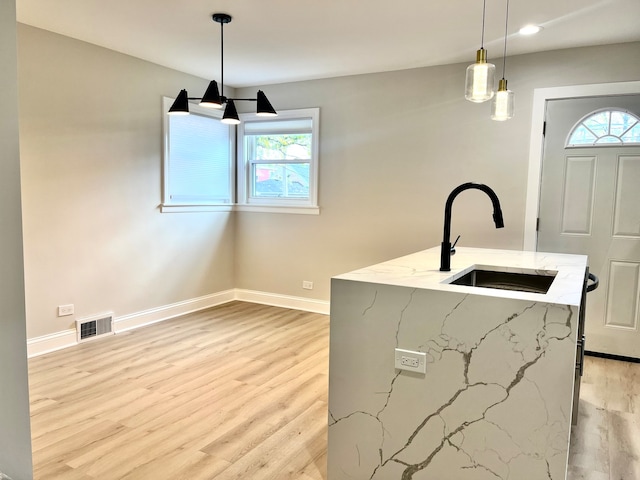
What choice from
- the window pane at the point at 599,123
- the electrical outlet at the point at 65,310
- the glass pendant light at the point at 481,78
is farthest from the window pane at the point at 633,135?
the electrical outlet at the point at 65,310

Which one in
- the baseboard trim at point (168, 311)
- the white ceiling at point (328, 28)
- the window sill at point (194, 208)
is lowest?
the baseboard trim at point (168, 311)

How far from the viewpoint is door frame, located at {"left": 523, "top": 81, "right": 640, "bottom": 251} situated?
381cm

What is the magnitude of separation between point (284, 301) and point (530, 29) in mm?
3627

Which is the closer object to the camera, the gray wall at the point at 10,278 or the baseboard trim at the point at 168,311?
the gray wall at the point at 10,278

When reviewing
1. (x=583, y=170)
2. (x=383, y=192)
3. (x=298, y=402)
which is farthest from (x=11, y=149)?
(x=583, y=170)

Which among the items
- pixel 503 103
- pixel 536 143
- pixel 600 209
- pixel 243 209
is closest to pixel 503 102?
pixel 503 103

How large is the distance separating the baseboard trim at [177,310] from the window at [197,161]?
3.41ft

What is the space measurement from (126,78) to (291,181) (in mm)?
1992

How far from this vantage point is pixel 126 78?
13.8ft

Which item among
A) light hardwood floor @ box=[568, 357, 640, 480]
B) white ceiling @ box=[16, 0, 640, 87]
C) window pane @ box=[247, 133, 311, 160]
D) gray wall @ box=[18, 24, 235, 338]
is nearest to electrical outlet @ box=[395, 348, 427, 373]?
light hardwood floor @ box=[568, 357, 640, 480]

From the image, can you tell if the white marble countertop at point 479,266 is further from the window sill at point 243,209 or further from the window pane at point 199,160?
the window pane at point 199,160

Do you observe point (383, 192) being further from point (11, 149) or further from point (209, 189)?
point (11, 149)

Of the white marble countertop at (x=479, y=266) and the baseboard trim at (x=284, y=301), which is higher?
the white marble countertop at (x=479, y=266)

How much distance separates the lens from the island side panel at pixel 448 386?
158 centimetres
